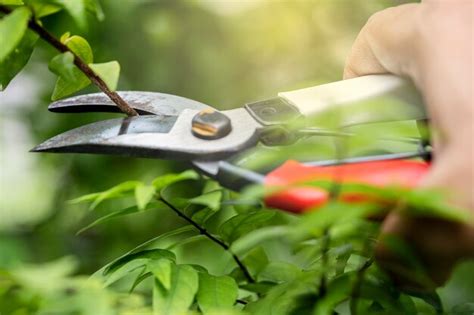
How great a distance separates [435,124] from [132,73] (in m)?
1.77

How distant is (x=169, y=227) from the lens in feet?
7.68

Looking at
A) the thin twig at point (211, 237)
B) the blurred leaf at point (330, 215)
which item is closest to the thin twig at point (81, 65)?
the thin twig at point (211, 237)

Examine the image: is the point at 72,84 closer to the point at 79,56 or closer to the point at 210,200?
the point at 79,56

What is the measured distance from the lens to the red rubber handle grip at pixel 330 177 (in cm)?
82

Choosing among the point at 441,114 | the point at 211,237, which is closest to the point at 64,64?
the point at 211,237

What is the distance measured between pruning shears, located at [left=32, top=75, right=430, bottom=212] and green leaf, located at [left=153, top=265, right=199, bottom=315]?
103 mm

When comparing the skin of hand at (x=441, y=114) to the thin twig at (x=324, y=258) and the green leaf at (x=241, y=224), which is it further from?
the green leaf at (x=241, y=224)

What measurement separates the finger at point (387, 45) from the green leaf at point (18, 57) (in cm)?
34

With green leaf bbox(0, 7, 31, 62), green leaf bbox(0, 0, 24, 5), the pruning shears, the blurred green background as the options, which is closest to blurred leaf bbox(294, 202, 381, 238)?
the pruning shears

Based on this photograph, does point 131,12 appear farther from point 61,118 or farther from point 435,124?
point 435,124

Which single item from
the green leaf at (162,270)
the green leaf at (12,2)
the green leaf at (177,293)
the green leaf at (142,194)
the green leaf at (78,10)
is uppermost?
the green leaf at (78,10)

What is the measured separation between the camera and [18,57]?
998mm

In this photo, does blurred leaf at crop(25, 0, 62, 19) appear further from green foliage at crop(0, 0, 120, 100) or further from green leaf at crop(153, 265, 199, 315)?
green leaf at crop(153, 265, 199, 315)

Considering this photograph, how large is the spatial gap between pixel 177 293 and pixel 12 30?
29 cm
